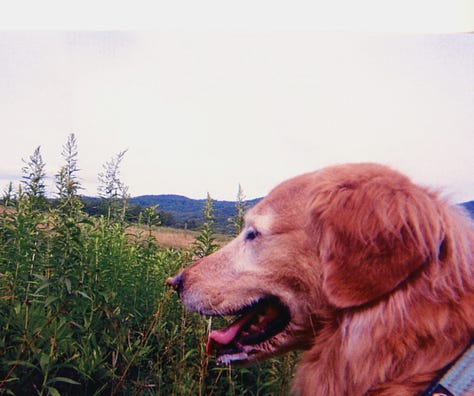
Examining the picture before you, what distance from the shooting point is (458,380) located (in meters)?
1.56

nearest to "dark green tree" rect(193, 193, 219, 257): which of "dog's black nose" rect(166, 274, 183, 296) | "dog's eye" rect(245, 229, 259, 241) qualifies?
"dog's black nose" rect(166, 274, 183, 296)

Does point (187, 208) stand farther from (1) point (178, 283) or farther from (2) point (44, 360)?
(2) point (44, 360)

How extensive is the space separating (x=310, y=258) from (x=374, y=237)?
1.23 feet

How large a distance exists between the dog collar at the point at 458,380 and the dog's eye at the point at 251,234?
3.39 feet

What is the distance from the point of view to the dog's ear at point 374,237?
175 centimetres

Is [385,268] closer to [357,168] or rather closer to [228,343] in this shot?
[357,168]

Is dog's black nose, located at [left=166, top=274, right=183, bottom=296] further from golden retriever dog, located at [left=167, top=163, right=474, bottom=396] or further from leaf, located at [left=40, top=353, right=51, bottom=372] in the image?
leaf, located at [left=40, top=353, right=51, bottom=372]

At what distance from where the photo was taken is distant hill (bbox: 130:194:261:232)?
10.3 ft

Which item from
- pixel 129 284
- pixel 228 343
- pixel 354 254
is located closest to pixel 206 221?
pixel 129 284

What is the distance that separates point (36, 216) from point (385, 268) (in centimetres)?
190

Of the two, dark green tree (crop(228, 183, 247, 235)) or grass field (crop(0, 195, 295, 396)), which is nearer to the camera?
grass field (crop(0, 195, 295, 396))

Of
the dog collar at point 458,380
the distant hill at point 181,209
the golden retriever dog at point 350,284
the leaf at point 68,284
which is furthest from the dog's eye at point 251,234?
the dog collar at point 458,380

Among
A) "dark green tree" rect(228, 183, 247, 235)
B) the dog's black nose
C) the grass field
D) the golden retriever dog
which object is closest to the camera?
the golden retriever dog

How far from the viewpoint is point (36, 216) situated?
8.82 ft
